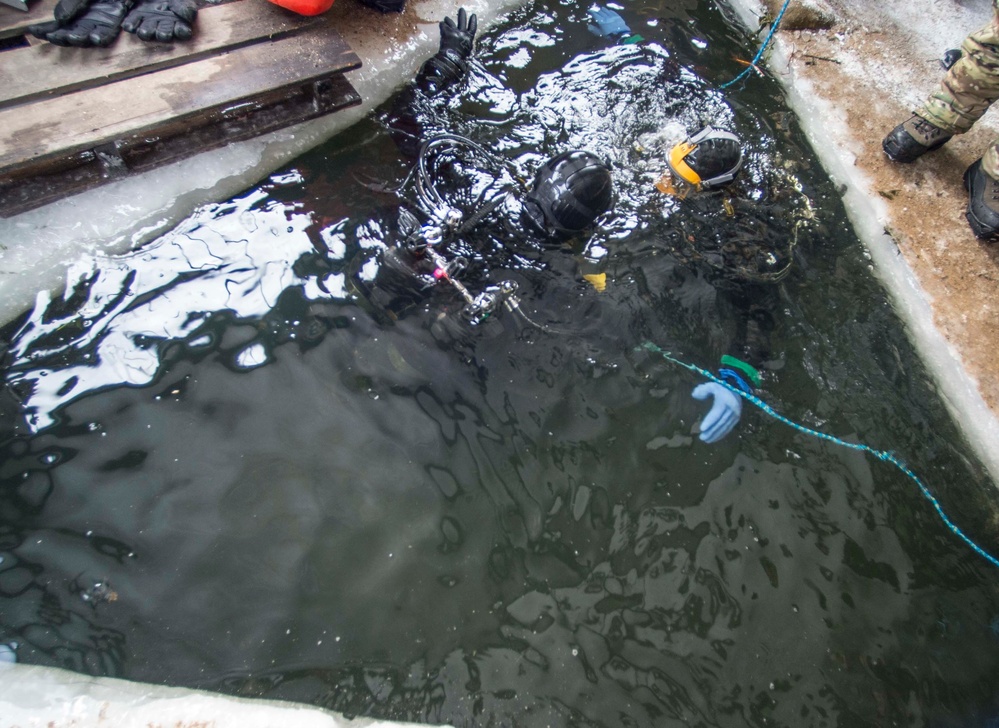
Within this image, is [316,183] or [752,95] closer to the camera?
[316,183]

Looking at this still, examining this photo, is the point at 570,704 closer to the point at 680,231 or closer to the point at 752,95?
the point at 680,231

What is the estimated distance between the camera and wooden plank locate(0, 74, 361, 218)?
10.6 feet

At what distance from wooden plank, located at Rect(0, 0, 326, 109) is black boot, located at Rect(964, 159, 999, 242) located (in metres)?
4.95

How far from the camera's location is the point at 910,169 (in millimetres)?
4668

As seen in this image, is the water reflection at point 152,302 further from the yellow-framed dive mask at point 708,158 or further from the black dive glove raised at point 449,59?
the yellow-framed dive mask at point 708,158

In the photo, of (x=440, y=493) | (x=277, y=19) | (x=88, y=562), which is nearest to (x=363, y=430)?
(x=440, y=493)

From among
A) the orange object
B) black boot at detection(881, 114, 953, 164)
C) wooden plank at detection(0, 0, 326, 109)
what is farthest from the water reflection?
black boot at detection(881, 114, 953, 164)

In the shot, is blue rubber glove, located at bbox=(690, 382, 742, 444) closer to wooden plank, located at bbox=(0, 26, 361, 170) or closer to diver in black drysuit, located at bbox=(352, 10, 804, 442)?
diver in black drysuit, located at bbox=(352, 10, 804, 442)

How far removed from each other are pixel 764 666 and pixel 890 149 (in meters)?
4.11

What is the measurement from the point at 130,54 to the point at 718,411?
4.08 metres

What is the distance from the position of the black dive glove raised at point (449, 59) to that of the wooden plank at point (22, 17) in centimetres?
230

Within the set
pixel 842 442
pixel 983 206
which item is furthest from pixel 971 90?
pixel 842 442

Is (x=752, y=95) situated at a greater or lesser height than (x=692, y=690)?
greater

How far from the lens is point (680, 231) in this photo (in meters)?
4.02
